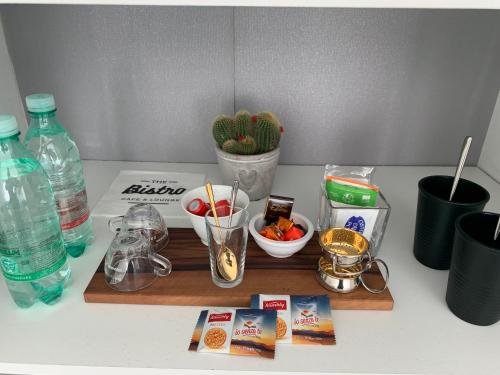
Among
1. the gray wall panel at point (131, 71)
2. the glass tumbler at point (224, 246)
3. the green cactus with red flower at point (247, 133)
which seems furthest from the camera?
the gray wall panel at point (131, 71)

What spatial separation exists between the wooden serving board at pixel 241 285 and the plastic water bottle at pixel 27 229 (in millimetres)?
71

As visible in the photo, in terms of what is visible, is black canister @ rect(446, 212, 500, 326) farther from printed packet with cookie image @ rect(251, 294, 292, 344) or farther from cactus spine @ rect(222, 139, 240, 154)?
cactus spine @ rect(222, 139, 240, 154)

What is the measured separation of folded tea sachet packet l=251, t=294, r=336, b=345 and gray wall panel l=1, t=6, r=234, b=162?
54 centimetres

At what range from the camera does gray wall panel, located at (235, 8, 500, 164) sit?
886 mm

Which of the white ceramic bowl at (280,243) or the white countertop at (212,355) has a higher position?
the white ceramic bowl at (280,243)

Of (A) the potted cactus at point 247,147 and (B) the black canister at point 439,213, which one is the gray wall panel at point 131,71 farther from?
(B) the black canister at point 439,213

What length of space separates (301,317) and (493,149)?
0.71 meters

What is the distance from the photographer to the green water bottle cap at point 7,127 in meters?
0.50

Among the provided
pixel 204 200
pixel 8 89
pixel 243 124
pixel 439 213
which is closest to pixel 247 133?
pixel 243 124

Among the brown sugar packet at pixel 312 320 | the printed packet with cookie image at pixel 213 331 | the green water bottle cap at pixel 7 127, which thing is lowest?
the printed packet with cookie image at pixel 213 331

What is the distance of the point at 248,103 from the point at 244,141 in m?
0.22

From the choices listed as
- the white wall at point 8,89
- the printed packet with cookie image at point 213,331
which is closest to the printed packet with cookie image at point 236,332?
the printed packet with cookie image at point 213,331

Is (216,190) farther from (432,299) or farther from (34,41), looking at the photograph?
(34,41)

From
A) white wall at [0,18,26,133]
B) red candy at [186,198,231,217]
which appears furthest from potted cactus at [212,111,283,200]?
white wall at [0,18,26,133]
